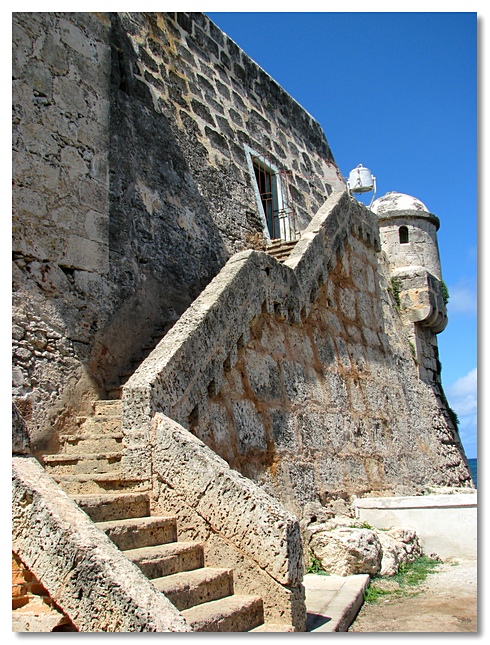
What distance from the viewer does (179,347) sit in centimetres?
494

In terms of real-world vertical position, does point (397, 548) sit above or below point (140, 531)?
below

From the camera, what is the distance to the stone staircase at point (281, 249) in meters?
8.73

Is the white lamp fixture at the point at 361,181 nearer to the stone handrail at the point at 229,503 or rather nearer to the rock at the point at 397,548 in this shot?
the rock at the point at 397,548

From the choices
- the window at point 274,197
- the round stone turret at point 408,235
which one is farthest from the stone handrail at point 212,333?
the round stone turret at point 408,235

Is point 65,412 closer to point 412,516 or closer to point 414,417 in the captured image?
point 412,516

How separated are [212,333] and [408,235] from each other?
7691mm

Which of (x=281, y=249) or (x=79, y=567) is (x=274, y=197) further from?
(x=79, y=567)

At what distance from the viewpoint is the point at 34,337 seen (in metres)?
5.46

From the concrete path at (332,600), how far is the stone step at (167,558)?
2.58 ft

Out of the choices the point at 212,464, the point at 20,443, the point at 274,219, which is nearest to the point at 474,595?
the point at 212,464

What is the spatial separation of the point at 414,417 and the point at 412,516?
3236 mm

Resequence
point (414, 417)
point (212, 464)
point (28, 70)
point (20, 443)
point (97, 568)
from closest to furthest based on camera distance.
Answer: point (97, 568) → point (20, 443) → point (212, 464) → point (28, 70) → point (414, 417)

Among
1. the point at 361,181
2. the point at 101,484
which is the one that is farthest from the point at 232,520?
the point at 361,181

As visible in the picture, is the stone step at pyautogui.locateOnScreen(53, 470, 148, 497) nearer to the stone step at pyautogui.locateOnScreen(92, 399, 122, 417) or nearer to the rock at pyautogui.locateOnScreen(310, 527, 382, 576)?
the stone step at pyautogui.locateOnScreen(92, 399, 122, 417)
